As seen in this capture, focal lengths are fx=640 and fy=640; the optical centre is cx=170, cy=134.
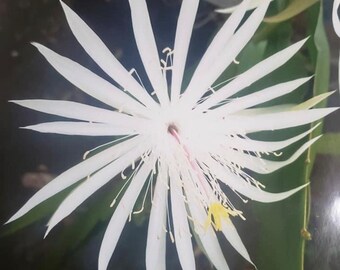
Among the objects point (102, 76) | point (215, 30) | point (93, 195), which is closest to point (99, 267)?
point (93, 195)

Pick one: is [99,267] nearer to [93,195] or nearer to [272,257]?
[93,195]

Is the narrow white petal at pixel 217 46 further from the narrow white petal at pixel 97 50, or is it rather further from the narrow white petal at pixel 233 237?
the narrow white petal at pixel 233 237

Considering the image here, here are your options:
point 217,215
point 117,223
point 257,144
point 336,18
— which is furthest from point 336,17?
point 117,223

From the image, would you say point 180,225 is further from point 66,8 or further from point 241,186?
point 66,8

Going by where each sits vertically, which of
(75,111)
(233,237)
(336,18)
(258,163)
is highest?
(336,18)

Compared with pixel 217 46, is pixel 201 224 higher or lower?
lower

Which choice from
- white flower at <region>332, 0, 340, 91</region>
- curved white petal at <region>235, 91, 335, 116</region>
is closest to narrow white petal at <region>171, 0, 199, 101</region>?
curved white petal at <region>235, 91, 335, 116</region>

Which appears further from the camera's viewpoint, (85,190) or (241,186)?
(241,186)
